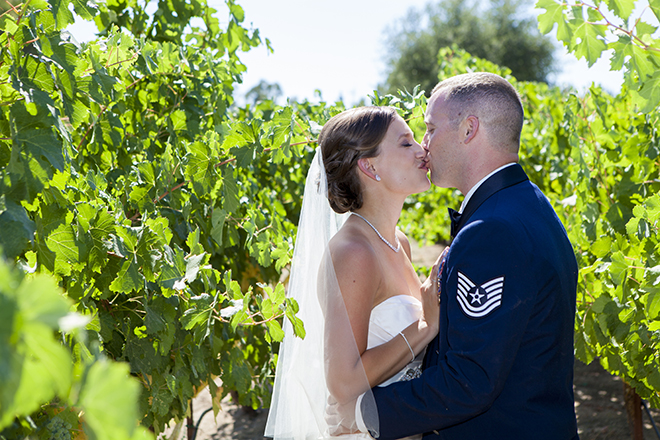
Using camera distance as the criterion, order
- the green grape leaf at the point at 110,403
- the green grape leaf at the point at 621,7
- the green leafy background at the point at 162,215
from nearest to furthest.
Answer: the green grape leaf at the point at 110,403
the green leafy background at the point at 162,215
the green grape leaf at the point at 621,7

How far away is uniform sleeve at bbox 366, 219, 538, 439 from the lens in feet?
5.59

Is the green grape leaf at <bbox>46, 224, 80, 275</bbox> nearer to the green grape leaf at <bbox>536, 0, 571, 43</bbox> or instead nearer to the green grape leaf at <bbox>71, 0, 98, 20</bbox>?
the green grape leaf at <bbox>71, 0, 98, 20</bbox>

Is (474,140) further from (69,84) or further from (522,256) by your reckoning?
(69,84)

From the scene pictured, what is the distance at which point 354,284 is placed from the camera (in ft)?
7.22

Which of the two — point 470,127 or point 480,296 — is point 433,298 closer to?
point 480,296

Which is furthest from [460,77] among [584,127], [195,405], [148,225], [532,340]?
[195,405]

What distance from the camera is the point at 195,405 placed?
261 inches

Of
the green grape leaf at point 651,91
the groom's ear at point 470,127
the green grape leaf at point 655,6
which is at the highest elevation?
the green grape leaf at point 655,6

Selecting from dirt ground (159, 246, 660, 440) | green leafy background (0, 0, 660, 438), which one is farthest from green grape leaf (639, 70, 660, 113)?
dirt ground (159, 246, 660, 440)

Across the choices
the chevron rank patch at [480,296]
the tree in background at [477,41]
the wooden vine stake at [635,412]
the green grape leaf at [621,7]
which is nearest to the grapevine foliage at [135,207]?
the chevron rank patch at [480,296]

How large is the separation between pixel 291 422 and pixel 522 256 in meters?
1.37

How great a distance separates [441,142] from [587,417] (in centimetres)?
464

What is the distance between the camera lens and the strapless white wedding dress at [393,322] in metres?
2.23

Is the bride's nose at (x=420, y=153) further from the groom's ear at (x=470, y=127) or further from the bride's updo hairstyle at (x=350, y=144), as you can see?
the groom's ear at (x=470, y=127)
